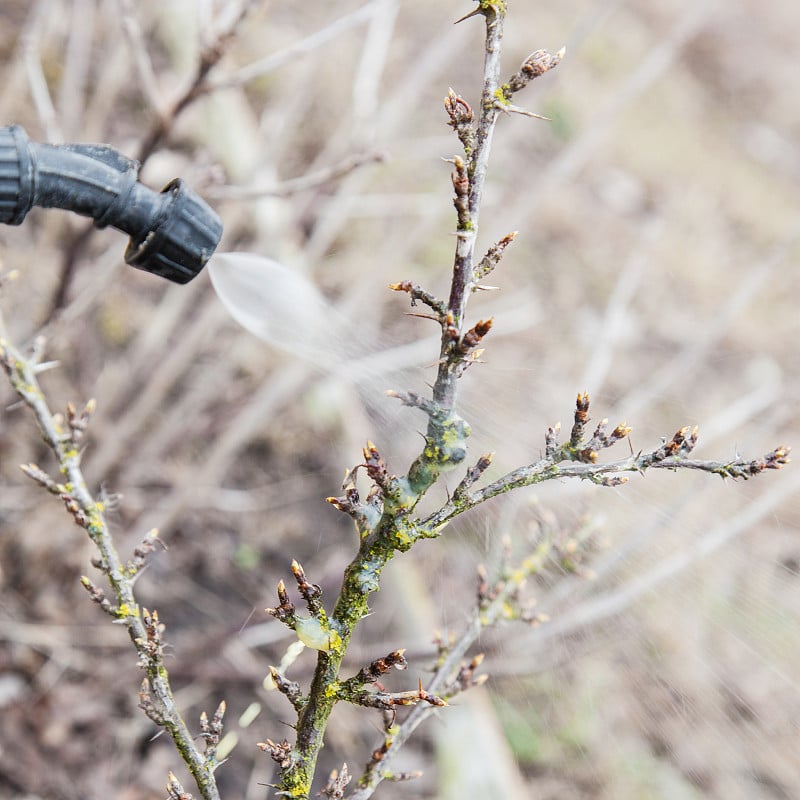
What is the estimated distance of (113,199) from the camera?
3.04ft

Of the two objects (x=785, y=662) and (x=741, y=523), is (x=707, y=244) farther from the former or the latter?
(x=741, y=523)

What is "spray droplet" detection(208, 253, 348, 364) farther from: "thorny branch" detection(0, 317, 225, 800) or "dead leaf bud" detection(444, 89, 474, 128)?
"dead leaf bud" detection(444, 89, 474, 128)

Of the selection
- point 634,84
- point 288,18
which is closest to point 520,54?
point 288,18

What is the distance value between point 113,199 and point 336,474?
2427 millimetres

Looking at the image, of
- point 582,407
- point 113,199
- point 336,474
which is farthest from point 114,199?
point 336,474

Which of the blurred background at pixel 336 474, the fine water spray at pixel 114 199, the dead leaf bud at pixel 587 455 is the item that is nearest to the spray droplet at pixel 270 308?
the blurred background at pixel 336 474

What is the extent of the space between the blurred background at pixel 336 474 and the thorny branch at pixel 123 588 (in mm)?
428

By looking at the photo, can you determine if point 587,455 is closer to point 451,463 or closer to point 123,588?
point 451,463

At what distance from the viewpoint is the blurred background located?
1.94m

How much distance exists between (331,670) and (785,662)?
7.28ft

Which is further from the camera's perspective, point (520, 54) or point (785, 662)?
point (520, 54)

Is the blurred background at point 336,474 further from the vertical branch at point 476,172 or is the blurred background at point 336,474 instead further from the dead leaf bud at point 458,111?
the dead leaf bud at point 458,111

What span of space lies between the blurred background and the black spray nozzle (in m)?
0.39

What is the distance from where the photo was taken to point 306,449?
11.1 feet
